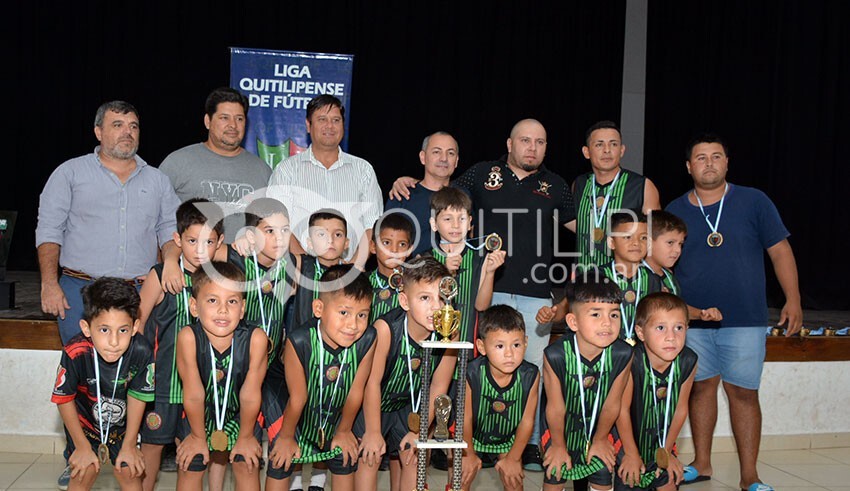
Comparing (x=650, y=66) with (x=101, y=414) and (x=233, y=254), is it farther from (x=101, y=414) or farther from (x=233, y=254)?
(x=101, y=414)

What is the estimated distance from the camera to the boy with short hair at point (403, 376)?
3.34 metres

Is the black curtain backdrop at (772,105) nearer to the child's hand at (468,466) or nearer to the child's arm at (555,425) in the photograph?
the child's arm at (555,425)

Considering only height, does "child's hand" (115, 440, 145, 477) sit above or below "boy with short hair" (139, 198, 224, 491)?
below

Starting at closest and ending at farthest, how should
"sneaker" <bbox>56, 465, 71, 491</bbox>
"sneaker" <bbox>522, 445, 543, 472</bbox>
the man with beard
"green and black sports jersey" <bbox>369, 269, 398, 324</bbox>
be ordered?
1. "green and black sports jersey" <bbox>369, 269, 398, 324</bbox>
2. the man with beard
3. "sneaker" <bbox>56, 465, 71, 491</bbox>
4. "sneaker" <bbox>522, 445, 543, 472</bbox>

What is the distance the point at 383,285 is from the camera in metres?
3.83

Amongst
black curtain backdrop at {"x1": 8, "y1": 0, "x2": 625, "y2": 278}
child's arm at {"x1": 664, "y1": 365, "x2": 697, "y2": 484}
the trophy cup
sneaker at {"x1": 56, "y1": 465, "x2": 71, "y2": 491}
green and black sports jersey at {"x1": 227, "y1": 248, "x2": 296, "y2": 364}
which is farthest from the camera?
black curtain backdrop at {"x1": 8, "y1": 0, "x2": 625, "y2": 278}

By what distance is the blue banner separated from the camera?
6950 millimetres

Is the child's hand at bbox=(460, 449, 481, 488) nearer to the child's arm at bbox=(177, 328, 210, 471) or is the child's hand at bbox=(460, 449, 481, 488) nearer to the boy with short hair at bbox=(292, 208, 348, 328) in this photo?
the boy with short hair at bbox=(292, 208, 348, 328)

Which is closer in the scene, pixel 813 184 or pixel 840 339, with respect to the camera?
pixel 840 339

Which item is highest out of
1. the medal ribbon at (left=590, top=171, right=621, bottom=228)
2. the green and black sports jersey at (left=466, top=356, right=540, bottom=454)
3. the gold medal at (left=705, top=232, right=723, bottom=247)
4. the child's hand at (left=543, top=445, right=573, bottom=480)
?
the medal ribbon at (left=590, top=171, right=621, bottom=228)

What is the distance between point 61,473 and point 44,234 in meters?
1.35

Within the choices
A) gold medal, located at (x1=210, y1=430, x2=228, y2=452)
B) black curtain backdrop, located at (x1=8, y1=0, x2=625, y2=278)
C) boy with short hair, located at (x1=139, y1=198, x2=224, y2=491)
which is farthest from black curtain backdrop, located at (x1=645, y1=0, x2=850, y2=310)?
gold medal, located at (x1=210, y1=430, x2=228, y2=452)

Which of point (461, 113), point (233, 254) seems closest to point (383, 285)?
point (233, 254)

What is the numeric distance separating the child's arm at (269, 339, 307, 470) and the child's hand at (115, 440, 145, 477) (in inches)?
20.3
